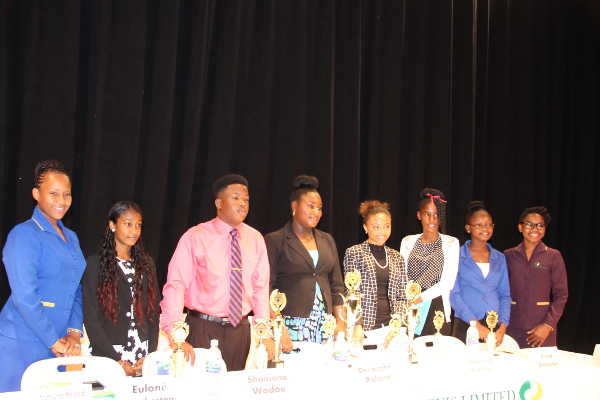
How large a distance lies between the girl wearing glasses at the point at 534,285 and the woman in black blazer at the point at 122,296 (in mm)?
2815

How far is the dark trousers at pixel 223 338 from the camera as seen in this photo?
9.91ft

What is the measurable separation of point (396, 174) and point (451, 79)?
4.08 ft

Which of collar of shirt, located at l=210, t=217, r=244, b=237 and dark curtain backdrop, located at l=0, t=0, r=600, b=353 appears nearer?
collar of shirt, located at l=210, t=217, r=244, b=237

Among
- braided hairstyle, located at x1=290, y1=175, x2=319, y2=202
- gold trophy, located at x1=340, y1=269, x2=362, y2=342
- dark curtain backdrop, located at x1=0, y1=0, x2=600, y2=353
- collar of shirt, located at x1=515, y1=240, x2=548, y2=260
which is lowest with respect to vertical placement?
gold trophy, located at x1=340, y1=269, x2=362, y2=342

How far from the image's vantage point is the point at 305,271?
11.2 feet

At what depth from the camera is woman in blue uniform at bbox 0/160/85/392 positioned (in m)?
2.60

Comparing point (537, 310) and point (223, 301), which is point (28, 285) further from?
point (537, 310)

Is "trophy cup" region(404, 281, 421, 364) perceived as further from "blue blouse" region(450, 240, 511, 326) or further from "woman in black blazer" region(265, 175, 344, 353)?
"blue blouse" region(450, 240, 511, 326)

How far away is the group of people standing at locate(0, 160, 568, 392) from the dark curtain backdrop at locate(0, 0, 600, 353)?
2.65 feet

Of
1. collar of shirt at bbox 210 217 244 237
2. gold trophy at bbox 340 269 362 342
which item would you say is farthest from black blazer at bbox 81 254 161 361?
gold trophy at bbox 340 269 362 342

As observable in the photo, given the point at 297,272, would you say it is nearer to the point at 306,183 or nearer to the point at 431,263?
the point at 306,183

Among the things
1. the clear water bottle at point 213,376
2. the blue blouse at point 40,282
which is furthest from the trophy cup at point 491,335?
the blue blouse at point 40,282

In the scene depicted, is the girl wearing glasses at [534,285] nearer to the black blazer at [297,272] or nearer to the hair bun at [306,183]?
the black blazer at [297,272]

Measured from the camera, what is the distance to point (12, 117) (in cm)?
356
